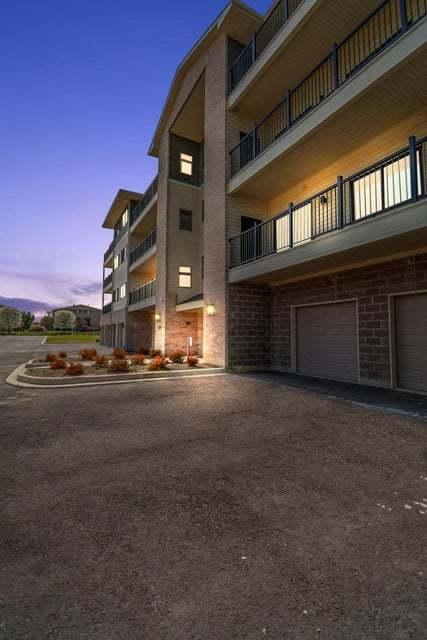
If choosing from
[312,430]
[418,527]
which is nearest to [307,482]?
[418,527]

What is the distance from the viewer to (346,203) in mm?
9242

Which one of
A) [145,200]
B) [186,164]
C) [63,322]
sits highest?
[186,164]

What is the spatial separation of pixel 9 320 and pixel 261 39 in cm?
7354

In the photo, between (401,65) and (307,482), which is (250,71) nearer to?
(401,65)

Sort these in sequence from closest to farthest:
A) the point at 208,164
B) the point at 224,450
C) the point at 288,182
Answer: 1. the point at 224,450
2. the point at 288,182
3. the point at 208,164

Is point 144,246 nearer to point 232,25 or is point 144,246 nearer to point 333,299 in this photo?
point 232,25

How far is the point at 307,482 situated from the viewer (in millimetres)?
3383

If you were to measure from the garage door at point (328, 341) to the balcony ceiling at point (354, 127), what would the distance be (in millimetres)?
4769

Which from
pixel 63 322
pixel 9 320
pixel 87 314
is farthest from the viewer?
pixel 87 314

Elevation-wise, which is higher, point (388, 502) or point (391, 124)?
point (391, 124)

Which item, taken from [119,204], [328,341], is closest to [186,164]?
[119,204]

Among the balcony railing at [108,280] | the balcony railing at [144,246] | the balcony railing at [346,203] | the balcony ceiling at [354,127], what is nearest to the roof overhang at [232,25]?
the balcony ceiling at [354,127]

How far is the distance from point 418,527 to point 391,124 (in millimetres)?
9652

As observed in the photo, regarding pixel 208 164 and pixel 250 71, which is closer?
pixel 250 71
